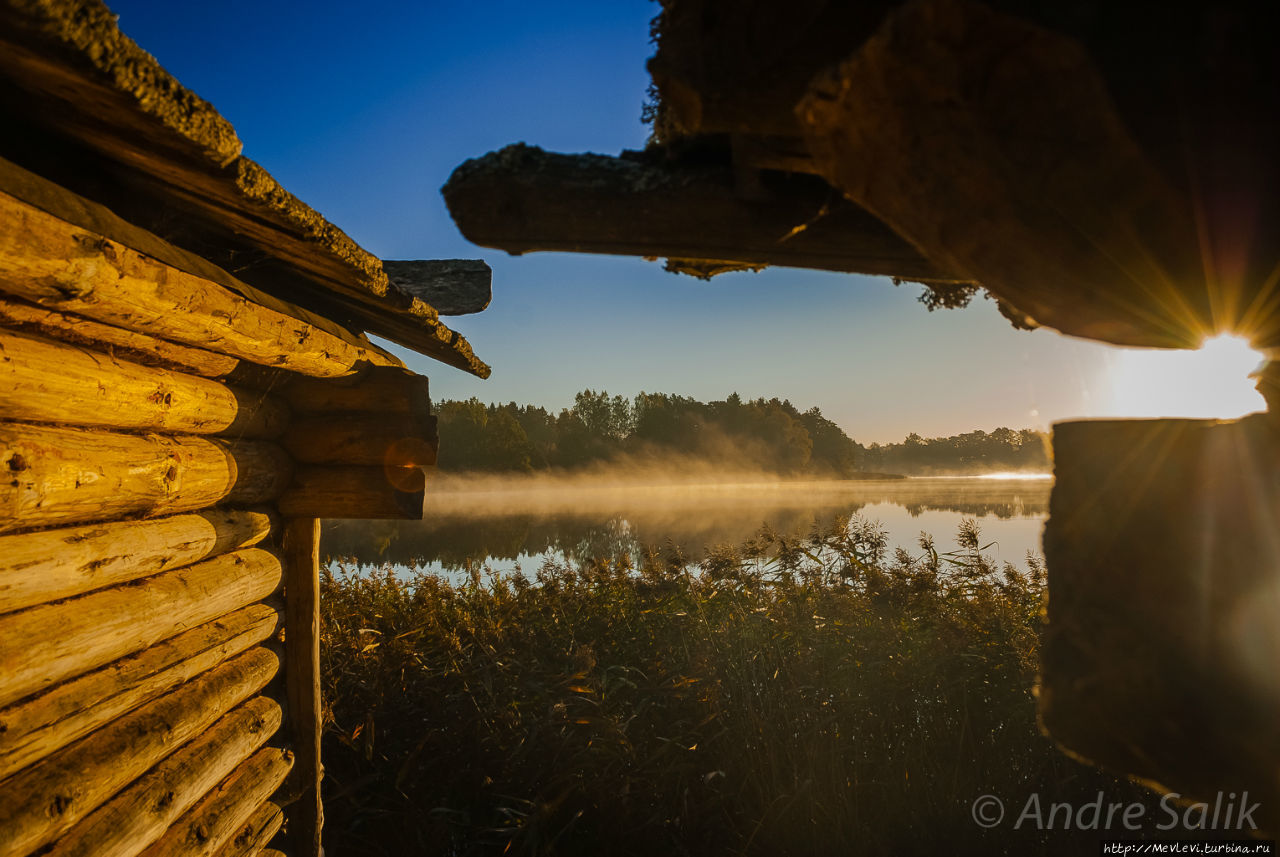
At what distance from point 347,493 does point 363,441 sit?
0.31 m

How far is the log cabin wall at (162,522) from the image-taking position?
1699mm

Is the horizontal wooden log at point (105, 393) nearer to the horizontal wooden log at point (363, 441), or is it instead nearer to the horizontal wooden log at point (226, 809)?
the horizontal wooden log at point (363, 441)

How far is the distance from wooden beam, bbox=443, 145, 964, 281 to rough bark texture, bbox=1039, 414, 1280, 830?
0.65 m

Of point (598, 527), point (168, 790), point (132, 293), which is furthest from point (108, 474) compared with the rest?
point (598, 527)

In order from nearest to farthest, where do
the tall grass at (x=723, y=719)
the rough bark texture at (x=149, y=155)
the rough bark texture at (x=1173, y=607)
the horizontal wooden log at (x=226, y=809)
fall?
the rough bark texture at (x=1173, y=607)
the rough bark texture at (x=149, y=155)
the horizontal wooden log at (x=226, y=809)
the tall grass at (x=723, y=719)

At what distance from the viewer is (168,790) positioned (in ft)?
7.36

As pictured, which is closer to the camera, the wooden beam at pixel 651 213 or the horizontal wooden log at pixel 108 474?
the wooden beam at pixel 651 213

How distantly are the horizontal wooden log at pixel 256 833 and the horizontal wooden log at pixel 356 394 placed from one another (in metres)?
2.14

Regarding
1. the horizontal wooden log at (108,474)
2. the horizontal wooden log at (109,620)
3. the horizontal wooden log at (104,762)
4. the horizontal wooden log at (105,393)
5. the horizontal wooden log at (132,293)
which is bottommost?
the horizontal wooden log at (104,762)

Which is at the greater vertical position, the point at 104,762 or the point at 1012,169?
the point at 1012,169

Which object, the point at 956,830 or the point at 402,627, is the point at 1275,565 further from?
the point at 402,627

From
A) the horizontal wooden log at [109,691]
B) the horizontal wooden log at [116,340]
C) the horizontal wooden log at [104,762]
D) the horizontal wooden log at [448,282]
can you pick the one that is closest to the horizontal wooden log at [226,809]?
the horizontal wooden log at [104,762]

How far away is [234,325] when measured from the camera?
2301mm

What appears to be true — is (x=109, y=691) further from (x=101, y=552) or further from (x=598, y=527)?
(x=598, y=527)
